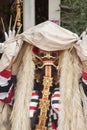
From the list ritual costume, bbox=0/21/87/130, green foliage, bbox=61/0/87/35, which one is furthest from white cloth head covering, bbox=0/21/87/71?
green foliage, bbox=61/0/87/35

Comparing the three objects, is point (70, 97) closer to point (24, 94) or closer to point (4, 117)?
point (24, 94)

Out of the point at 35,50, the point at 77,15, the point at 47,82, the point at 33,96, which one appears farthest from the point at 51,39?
the point at 77,15

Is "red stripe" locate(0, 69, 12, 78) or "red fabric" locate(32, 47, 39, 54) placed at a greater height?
"red fabric" locate(32, 47, 39, 54)

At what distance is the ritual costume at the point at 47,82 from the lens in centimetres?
284

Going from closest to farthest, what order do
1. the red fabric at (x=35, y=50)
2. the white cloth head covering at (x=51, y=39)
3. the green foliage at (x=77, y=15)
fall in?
the white cloth head covering at (x=51, y=39) → the red fabric at (x=35, y=50) → the green foliage at (x=77, y=15)

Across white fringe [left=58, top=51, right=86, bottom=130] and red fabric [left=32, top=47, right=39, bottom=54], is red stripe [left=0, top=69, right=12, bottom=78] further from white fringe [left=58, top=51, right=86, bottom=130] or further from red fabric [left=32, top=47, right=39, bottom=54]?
white fringe [left=58, top=51, right=86, bottom=130]

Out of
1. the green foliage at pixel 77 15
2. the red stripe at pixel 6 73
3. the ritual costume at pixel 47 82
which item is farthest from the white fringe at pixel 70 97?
the green foliage at pixel 77 15

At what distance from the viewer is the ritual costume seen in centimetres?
284

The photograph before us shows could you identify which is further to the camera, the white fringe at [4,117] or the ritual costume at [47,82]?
the white fringe at [4,117]

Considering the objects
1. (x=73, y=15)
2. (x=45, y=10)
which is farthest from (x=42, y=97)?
(x=45, y=10)

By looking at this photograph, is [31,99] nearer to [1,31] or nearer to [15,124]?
[15,124]

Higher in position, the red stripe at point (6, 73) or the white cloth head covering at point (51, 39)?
the white cloth head covering at point (51, 39)

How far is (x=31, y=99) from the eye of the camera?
2910mm

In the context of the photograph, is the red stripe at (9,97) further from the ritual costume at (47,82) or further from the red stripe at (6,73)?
the red stripe at (6,73)
